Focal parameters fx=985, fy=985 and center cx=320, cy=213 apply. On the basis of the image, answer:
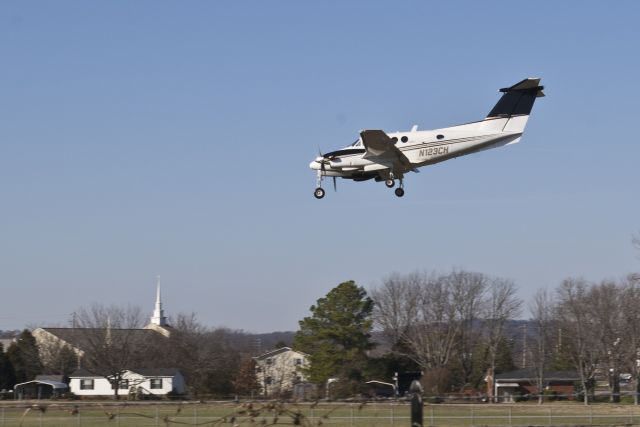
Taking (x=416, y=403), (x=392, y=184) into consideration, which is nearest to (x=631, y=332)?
(x=392, y=184)

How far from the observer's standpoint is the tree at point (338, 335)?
71.8 meters

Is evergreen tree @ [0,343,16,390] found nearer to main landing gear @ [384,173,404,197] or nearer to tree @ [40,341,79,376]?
tree @ [40,341,79,376]

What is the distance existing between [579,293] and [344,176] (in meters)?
55.5

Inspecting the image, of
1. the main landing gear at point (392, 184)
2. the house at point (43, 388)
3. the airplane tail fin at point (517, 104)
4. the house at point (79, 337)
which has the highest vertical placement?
the airplane tail fin at point (517, 104)

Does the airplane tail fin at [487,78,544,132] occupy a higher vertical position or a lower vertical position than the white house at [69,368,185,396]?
higher

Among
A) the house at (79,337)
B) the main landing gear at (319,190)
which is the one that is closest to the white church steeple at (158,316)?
the house at (79,337)

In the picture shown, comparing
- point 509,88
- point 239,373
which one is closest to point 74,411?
point 509,88

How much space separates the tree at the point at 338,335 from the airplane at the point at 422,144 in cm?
3157

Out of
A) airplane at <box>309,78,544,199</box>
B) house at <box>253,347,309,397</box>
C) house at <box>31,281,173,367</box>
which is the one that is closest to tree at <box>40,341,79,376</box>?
house at <box>31,281,173,367</box>

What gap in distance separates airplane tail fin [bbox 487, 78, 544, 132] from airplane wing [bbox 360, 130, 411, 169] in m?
4.20

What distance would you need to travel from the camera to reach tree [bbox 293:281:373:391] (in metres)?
71.8

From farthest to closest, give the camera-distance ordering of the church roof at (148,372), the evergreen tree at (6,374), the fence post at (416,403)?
1. the evergreen tree at (6,374)
2. the church roof at (148,372)
3. the fence post at (416,403)

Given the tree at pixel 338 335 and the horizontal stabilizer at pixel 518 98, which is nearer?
the horizontal stabilizer at pixel 518 98

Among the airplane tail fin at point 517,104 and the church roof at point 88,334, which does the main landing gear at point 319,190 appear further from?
the church roof at point 88,334
